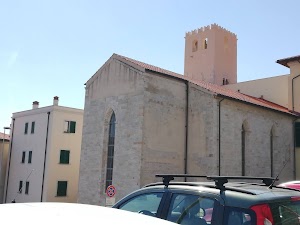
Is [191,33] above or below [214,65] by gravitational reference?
above

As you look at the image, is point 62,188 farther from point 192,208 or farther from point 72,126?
point 192,208

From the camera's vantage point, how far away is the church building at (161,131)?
1816 centimetres

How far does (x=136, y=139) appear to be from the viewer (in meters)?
17.9

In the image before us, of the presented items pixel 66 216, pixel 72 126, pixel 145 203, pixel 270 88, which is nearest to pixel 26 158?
pixel 72 126

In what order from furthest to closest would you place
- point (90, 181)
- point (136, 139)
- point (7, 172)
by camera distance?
point (7, 172) → point (90, 181) → point (136, 139)

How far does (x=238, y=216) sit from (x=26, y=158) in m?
29.9

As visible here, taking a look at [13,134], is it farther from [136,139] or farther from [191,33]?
[191,33]

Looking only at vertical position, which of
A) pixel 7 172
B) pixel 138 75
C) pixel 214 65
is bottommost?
pixel 7 172

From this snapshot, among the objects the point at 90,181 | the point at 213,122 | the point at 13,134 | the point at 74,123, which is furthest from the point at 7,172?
the point at 213,122

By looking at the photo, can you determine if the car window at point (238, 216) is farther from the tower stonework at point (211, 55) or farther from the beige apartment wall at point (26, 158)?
the tower stonework at point (211, 55)

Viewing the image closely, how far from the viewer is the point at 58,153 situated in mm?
28703

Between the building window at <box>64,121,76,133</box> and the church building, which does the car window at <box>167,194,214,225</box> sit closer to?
the church building

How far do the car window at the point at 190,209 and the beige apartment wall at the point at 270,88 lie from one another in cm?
2662

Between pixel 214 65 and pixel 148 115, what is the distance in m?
21.8
